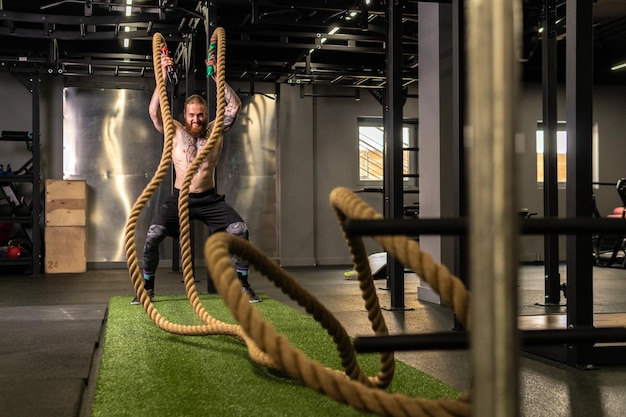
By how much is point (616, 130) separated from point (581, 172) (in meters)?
9.45

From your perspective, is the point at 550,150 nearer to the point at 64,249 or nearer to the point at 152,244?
the point at 152,244

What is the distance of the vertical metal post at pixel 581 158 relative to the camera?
288 cm

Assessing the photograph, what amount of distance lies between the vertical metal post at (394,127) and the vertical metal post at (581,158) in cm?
185

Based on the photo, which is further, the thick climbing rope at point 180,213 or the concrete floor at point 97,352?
the thick climbing rope at point 180,213

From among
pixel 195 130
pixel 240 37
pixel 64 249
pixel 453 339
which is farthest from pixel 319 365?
pixel 64 249

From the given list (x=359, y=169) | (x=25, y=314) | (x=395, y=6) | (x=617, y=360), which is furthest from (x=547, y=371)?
(x=359, y=169)

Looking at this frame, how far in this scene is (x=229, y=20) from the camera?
7172 mm

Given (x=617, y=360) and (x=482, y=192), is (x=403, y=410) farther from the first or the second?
(x=617, y=360)

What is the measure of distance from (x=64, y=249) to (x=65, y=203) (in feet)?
2.05

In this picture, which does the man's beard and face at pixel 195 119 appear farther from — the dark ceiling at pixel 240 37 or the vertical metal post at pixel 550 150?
the vertical metal post at pixel 550 150

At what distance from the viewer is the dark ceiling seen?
651cm

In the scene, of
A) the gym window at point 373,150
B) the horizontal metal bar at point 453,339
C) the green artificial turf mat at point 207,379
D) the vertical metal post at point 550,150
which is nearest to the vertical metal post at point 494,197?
the horizontal metal bar at point 453,339

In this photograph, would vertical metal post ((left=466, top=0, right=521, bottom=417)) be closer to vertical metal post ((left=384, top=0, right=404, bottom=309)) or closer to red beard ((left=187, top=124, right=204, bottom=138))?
vertical metal post ((left=384, top=0, right=404, bottom=309))

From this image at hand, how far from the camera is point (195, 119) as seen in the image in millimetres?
4934
